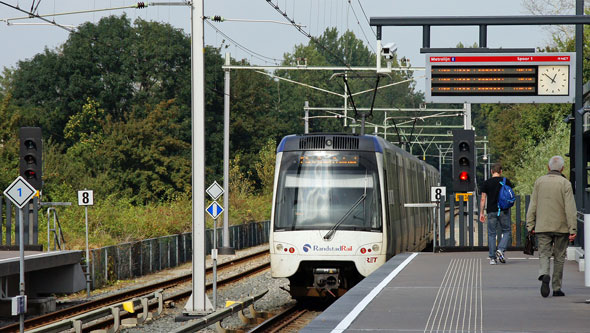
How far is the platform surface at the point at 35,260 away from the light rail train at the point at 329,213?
466 cm

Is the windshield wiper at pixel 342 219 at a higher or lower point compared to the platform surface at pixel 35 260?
higher

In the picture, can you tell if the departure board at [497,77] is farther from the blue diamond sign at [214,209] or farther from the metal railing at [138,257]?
the metal railing at [138,257]

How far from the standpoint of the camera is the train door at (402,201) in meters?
21.0

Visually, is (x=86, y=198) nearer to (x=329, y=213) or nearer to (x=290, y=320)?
(x=329, y=213)

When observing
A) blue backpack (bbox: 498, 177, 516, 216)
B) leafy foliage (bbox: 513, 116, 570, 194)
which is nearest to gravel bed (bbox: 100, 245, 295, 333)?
blue backpack (bbox: 498, 177, 516, 216)

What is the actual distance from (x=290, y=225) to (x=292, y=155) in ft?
4.44

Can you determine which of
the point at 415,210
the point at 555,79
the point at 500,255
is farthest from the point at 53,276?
the point at 555,79

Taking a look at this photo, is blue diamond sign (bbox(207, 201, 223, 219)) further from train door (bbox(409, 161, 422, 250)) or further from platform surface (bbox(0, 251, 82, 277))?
train door (bbox(409, 161, 422, 250))

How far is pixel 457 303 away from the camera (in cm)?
1118

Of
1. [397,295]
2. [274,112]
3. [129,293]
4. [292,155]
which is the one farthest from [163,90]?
[397,295]

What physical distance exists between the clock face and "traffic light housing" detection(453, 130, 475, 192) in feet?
6.44

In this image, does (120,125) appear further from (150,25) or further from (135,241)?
(135,241)

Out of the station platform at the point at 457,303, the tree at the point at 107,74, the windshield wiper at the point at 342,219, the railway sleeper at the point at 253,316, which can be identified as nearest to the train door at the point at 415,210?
the windshield wiper at the point at 342,219

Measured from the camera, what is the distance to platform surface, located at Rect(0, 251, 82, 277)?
59.6ft
